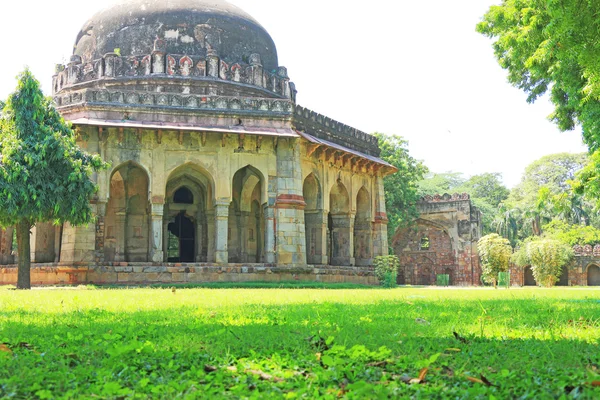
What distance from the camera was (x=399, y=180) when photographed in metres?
28.2

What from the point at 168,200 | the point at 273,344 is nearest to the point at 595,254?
Result: the point at 168,200

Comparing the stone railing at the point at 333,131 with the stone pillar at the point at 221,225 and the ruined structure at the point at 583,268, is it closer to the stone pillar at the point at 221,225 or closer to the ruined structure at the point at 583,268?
the stone pillar at the point at 221,225

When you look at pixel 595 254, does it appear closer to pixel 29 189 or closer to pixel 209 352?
pixel 29 189

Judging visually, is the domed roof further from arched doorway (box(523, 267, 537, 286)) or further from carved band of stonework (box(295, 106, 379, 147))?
arched doorway (box(523, 267, 537, 286))

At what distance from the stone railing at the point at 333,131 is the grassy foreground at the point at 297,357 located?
14228 millimetres

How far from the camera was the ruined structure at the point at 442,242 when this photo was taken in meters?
31.2

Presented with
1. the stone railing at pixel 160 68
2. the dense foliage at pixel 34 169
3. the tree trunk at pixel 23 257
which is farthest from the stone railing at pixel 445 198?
the tree trunk at pixel 23 257

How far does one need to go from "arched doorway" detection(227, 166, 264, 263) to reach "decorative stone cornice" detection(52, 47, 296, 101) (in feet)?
10.5

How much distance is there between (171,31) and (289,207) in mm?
7534

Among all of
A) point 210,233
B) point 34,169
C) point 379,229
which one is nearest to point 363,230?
point 379,229

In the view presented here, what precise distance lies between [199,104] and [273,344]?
14.2 metres

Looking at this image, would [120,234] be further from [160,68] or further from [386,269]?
[386,269]

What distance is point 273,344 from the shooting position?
3.72 meters

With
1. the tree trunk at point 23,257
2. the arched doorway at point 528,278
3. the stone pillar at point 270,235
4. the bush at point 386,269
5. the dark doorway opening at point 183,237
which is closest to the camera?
the tree trunk at point 23,257
